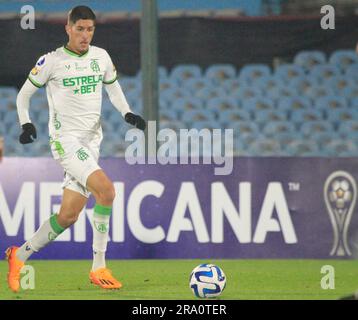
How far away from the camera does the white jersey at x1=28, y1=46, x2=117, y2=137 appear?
812cm

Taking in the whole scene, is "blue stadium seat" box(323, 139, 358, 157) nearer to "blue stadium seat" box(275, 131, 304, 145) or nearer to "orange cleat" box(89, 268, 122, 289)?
"blue stadium seat" box(275, 131, 304, 145)

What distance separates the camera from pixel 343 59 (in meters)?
13.5

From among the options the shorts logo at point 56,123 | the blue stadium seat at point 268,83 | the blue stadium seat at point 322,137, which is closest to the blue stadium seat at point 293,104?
the blue stadium seat at point 268,83

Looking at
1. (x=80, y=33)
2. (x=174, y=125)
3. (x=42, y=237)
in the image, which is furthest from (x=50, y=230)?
(x=174, y=125)

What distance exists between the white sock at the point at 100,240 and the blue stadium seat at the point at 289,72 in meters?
5.80

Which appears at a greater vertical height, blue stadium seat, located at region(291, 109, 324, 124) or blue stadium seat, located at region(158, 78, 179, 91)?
blue stadium seat, located at region(158, 78, 179, 91)

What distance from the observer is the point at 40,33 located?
1218cm

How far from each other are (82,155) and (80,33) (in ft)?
2.83

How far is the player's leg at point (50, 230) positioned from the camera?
792 cm

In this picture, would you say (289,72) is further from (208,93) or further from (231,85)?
(208,93)

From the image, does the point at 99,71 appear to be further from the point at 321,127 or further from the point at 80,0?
the point at 321,127

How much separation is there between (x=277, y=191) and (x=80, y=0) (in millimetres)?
3470

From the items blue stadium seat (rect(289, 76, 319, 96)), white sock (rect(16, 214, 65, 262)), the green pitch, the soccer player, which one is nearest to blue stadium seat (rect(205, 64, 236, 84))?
blue stadium seat (rect(289, 76, 319, 96))

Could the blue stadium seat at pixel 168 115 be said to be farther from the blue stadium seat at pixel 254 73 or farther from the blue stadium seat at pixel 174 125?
the blue stadium seat at pixel 254 73
